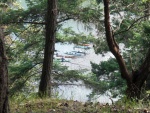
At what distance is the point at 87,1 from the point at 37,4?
7.05ft

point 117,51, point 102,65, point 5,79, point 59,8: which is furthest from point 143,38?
point 5,79

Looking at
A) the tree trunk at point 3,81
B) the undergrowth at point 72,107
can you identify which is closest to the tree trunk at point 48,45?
the undergrowth at point 72,107

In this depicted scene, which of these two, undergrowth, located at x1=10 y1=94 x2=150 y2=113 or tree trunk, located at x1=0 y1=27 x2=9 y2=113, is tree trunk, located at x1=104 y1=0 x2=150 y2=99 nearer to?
undergrowth, located at x1=10 y1=94 x2=150 y2=113

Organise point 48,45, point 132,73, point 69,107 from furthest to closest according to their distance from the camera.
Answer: point 48,45
point 132,73
point 69,107

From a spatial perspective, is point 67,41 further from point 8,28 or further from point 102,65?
point 102,65

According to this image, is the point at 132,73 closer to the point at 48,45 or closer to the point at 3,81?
the point at 3,81

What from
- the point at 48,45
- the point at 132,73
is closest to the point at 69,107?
the point at 132,73

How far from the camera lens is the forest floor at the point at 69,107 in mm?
3814

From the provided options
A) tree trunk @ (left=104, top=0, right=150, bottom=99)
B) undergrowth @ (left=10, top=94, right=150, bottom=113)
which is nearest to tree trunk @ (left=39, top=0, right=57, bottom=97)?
tree trunk @ (left=104, top=0, right=150, bottom=99)

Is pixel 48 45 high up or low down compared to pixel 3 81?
up

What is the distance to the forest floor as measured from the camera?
381 centimetres

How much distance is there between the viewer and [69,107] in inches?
157

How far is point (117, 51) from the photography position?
5234 millimetres

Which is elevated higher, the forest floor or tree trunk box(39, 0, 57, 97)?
tree trunk box(39, 0, 57, 97)
